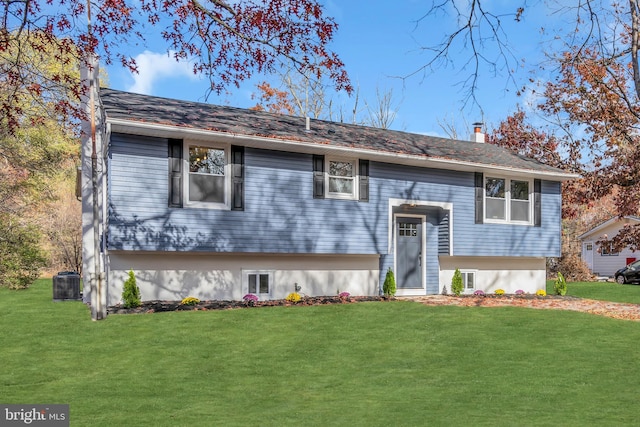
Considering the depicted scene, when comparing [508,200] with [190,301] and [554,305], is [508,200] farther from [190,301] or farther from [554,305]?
[190,301]

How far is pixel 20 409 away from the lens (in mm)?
7293

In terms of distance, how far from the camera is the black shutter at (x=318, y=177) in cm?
1903

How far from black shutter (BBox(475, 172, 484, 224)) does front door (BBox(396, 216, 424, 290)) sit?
2121 millimetres

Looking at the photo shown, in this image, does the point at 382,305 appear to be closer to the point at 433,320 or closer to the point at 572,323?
the point at 433,320

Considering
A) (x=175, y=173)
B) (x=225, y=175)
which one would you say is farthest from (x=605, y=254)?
(x=175, y=173)

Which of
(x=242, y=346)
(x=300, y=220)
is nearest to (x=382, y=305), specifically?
(x=300, y=220)

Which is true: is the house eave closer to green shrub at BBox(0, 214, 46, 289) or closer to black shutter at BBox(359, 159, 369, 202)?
black shutter at BBox(359, 159, 369, 202)

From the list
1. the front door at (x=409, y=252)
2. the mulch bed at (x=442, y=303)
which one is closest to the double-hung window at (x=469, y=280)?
the front door at (x=409, y=252)

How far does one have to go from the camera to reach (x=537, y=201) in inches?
925

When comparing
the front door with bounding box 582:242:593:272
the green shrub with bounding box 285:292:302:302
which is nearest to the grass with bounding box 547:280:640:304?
the green shrub with bounding box 285:292:302:302

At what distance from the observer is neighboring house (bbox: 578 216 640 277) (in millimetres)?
44150

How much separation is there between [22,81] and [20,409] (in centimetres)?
426

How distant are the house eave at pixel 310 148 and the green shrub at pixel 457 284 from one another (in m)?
3.61

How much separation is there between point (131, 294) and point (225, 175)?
4.09 m
